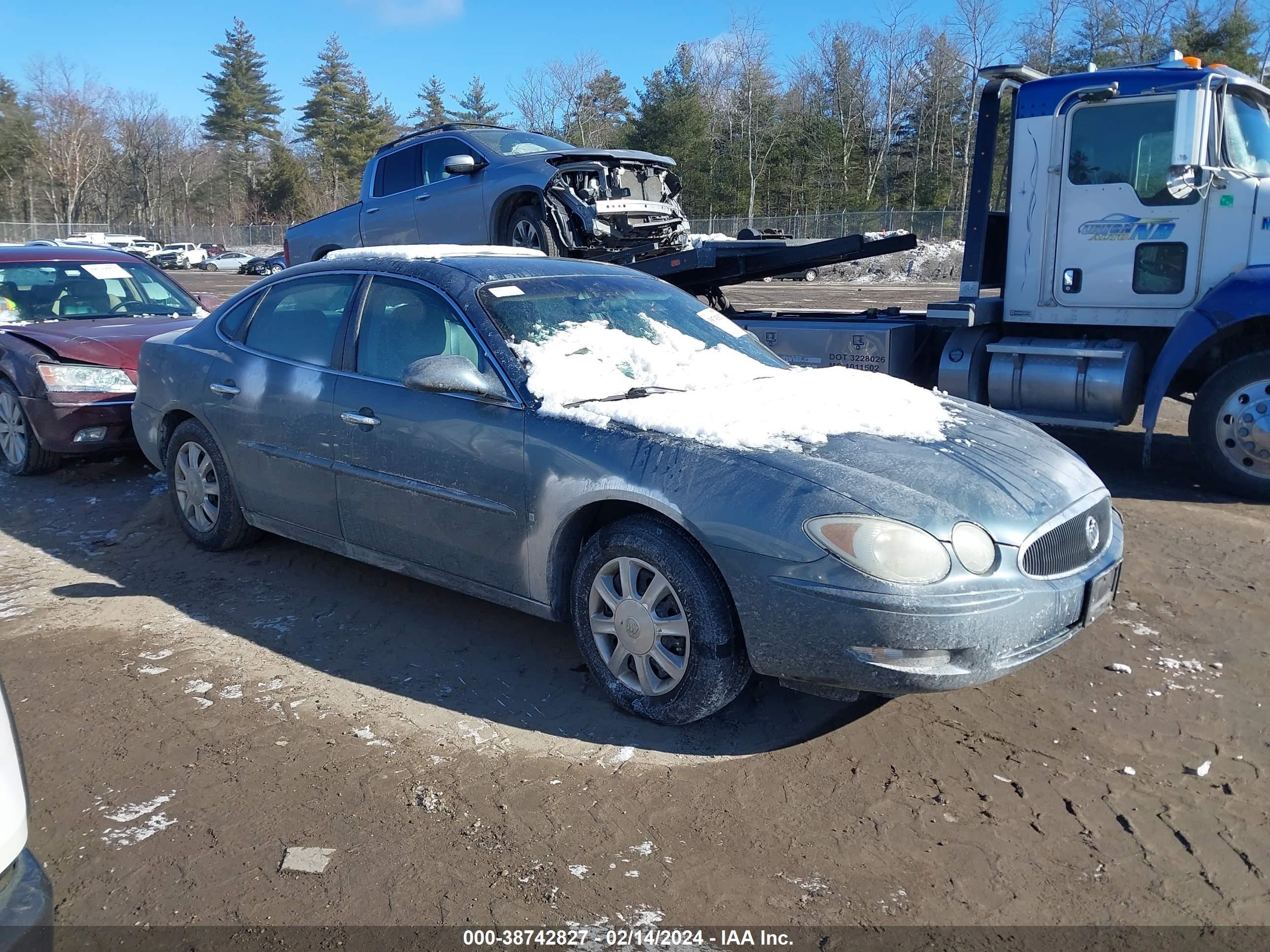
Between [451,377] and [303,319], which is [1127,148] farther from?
[303,319]

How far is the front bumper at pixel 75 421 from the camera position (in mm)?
6707

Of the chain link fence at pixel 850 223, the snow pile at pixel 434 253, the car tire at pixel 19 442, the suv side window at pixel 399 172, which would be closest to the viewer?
the snow pile at pixel 434 253

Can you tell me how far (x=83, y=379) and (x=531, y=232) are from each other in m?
4.23

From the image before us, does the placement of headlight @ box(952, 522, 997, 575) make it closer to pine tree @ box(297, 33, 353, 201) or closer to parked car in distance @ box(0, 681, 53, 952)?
parked car in distance @ box(0, 681, 53, 952)

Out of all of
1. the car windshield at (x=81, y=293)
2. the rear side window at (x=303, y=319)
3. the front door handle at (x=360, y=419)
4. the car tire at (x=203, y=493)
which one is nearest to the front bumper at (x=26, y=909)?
the front door handle at (x=360, y=419)

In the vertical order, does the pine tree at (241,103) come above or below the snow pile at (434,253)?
above

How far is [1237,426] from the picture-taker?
21.6 ft

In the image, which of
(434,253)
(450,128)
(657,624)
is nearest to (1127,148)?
(434,253)

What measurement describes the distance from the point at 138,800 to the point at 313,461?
A: 1.82 m

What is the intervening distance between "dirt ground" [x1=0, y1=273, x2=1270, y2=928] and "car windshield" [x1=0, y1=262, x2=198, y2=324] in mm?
3688

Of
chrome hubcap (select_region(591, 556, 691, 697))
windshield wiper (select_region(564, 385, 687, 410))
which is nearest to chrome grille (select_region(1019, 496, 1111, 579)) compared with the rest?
chrome hubcap (select_region(591, 556, 691, 697))

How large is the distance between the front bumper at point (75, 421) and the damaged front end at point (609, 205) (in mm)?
4220

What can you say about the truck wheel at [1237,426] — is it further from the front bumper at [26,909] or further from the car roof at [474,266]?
the front bumper at [26,909]

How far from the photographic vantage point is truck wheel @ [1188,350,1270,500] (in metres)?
6.49
